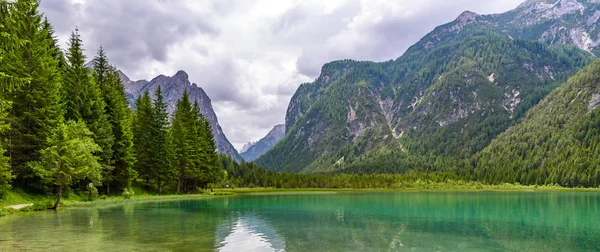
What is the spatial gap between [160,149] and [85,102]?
73.2 feet

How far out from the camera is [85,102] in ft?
199

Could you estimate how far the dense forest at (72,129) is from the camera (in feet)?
142

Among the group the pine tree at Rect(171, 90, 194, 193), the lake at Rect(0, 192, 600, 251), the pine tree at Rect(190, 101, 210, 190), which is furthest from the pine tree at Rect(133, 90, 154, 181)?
the lake at Rect(0, 192, 600, 251)

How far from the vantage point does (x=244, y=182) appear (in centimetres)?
18750

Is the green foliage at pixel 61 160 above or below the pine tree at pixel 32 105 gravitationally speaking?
below

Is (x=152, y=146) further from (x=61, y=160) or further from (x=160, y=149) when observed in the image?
(x=61, y=160)

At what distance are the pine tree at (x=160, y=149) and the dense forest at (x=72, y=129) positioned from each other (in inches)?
7.7

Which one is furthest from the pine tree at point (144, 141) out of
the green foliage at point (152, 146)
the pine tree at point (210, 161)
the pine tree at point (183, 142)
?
the pine tree at point (210, 161)

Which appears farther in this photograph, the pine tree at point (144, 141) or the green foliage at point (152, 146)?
the green foliage at point (152, 146)

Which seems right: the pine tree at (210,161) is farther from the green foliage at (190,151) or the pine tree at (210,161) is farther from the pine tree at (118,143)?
the pine tree at (118,143)

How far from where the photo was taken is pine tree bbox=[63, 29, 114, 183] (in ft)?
195

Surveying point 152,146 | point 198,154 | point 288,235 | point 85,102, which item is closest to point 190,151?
point 198,154

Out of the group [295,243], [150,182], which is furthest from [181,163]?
[295,243]

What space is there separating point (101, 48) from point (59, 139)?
117 feet
